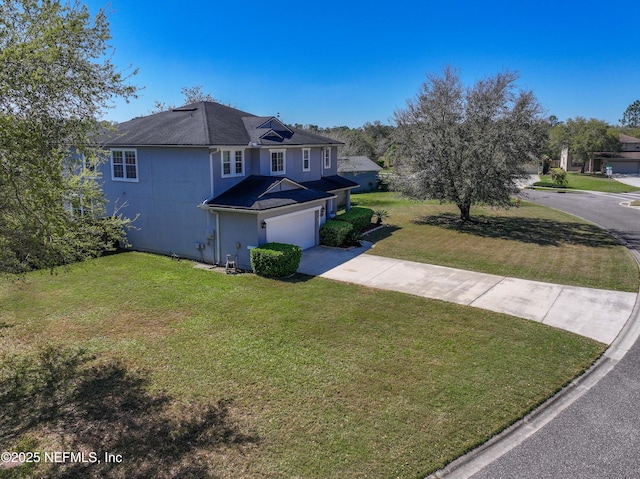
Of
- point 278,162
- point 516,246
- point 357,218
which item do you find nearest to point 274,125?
point 278,162

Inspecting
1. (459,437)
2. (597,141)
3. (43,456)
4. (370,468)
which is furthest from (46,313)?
(597,141)

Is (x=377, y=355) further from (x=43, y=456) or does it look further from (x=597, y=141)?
(x=597, y=141)

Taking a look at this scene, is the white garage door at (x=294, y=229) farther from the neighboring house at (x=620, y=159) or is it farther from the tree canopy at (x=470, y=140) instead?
the neighboring house at (x=620, y=159)

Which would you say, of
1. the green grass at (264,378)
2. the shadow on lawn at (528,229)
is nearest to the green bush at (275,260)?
the green grass at (264,378)

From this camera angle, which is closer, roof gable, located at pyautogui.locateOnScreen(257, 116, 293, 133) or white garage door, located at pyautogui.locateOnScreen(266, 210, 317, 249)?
white garage door, located at pyautogui.locateOnScreen(266, 210, 317, 249)

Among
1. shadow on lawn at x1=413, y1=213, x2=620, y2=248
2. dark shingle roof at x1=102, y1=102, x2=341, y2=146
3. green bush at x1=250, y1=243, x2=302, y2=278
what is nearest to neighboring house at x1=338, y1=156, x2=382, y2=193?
shadow on lawn at x1=413, y1=213, x2=620, y2=248

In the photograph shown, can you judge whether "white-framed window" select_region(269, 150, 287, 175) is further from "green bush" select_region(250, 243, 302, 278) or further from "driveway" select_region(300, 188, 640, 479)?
"driveway" select_region(300, 188, 640, 479)

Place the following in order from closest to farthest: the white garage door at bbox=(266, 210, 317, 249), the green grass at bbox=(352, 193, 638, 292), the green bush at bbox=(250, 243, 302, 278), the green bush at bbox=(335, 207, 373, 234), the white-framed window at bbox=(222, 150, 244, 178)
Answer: the green bush at bbox=(250, 243, 302, 278)
the green grass at bbox=(352, 193, 638, 292)
the white garage door at bbox=(266, 210, 317, 249)
the white-framed window at bbox=(222, 150, 244, 178)
the green bush at bbox=(335, 207, 373, 234)
